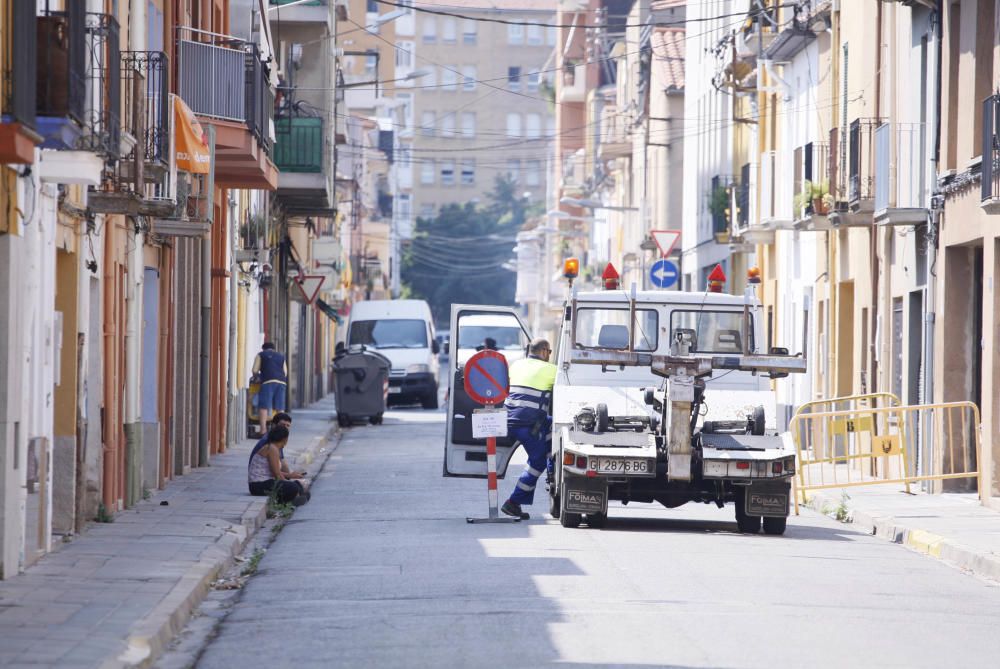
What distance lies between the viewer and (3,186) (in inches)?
487

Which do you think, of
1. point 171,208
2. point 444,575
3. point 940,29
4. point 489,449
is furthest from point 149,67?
point 940,29

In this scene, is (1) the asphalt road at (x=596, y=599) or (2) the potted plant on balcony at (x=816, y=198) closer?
(1) the asphalt road at (x=596, y=599)

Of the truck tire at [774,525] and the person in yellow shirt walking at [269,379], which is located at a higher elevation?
the person in yellow shirt walking at [269,379]

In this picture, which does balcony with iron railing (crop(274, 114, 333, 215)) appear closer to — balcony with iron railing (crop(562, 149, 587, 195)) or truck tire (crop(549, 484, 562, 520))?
truck tire (crop(549, 484, 562, 520))

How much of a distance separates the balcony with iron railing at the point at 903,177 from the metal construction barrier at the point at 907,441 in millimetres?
2694

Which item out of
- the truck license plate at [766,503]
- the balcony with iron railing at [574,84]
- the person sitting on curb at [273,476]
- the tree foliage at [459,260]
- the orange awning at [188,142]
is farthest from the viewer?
the tree foliage at [459,260]

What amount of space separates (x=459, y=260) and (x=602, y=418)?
10494cm

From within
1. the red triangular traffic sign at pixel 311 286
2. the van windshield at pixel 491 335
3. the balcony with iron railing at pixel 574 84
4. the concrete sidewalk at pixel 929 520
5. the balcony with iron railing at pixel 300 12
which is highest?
the balcony with iron railing at pixel 574 84

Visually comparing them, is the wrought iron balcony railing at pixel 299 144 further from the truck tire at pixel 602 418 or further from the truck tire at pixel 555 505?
the truck tire at pixel 602 418

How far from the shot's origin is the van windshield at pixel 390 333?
150 ft

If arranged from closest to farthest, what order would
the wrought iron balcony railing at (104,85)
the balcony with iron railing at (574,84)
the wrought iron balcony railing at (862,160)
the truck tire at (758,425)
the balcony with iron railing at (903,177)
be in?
the wrought iron balcony railing at (104,85)
the truck tire at (758,425)
the balcony with iron railing at (903,177)
the wrought iron balcony railing at (862,160)
the balcony with iron railing at (574,84)

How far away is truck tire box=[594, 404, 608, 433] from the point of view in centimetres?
1631

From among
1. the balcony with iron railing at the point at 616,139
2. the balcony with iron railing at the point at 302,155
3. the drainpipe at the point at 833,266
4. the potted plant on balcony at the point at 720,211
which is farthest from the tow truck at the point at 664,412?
the balcony with iron railing at the point at 616,139

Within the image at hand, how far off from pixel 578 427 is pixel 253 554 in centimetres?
323
